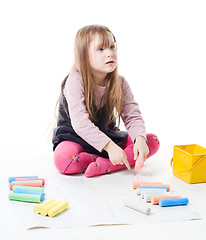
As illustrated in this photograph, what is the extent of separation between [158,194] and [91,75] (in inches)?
22.9

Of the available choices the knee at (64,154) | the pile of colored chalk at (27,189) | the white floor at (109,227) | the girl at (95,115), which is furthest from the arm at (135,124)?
the pile of colored chalk at (27,189)

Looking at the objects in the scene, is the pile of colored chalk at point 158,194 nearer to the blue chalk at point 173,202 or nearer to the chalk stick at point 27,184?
the blue chalk at point 173,202

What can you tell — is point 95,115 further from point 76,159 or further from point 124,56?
point 124,56

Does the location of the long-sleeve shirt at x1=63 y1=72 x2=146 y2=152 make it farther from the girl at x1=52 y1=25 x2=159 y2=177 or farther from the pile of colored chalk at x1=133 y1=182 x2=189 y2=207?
the pile of colored chalk at x1=133 y1=182 x2=189 y2=207

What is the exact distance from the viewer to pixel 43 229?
1.11 m

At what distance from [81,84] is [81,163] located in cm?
32

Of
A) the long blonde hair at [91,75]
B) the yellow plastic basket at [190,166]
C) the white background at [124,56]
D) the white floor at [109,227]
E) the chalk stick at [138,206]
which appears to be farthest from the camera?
the white background at [124,56]

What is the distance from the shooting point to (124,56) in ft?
8.39

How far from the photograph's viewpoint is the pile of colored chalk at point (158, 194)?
4.18ft

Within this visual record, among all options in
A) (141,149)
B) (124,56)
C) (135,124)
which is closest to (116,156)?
(141,149)

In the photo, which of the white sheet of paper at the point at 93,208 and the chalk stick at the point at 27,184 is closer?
the white sheet of paper at the point at 93,208
